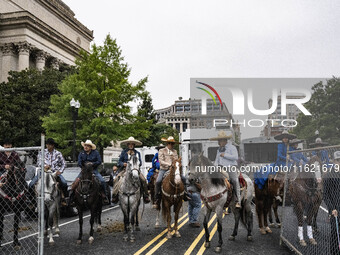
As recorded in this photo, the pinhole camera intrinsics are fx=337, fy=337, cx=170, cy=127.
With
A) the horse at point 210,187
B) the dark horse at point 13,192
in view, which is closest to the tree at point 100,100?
the dark horse at point 13,192

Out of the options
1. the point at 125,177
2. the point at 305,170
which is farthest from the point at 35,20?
the point at 305,170

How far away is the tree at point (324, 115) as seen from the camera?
4331 centimetres

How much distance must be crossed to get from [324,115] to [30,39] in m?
44.8

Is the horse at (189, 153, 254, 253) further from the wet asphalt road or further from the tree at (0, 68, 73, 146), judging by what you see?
the tree at (0, 68, 73, 146)

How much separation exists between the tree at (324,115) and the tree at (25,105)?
3192 centimetres

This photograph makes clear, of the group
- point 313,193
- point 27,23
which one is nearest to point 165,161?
point 313,193

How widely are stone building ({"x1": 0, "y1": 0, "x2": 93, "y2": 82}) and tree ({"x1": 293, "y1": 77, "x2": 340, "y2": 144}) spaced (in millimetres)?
40455

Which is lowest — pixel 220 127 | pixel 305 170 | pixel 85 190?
pixel 85 190

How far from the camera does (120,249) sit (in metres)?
8.52

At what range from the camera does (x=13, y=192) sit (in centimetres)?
842

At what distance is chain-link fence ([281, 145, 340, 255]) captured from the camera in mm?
7200

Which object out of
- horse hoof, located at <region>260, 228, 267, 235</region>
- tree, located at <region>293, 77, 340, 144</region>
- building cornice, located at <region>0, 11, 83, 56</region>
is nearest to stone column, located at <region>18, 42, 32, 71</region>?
building cornice, located at <region>0, 11, 83, 56</region>

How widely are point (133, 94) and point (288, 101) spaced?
2100cm

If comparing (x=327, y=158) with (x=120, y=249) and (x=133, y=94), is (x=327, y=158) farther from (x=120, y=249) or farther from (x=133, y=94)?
(x=133, y=94)
